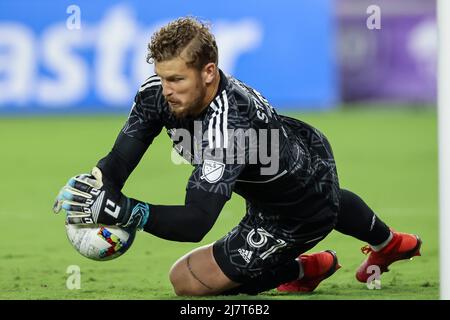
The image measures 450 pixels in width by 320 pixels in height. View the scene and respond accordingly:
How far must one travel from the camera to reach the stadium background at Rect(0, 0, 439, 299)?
12.4 m

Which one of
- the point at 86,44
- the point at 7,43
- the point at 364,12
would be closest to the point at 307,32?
the point at 364,12

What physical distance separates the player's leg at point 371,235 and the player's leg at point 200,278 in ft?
2.93

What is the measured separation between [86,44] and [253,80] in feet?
10.3

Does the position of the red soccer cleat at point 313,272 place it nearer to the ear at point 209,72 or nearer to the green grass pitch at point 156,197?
the green grass pitch at point 156,197

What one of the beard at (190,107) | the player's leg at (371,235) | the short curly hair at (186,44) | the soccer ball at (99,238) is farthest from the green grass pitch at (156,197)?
the short curly hair at (186,44)

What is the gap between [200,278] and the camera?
6.18 m

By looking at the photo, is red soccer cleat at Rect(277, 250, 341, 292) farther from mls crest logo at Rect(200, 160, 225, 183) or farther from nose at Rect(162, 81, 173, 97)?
nose at Rect(162, 81, 173, 97)

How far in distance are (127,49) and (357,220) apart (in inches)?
476

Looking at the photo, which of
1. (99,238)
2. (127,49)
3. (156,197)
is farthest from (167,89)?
(127,49)

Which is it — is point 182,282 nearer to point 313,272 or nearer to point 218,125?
point 313,272

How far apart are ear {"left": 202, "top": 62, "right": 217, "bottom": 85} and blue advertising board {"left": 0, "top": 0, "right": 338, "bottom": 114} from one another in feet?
39.6

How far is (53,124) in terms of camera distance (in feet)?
59.6

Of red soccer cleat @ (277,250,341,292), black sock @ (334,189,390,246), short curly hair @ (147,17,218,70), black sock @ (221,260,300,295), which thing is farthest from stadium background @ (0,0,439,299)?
short curly hair @ (147,17,218,70)

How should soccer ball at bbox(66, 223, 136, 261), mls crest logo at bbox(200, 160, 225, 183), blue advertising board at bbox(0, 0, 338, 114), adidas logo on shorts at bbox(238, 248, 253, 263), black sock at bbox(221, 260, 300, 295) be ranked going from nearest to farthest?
mls crest logo at bbox(200, 160, 225, 183) → soccer ball at bbox(66, 223, 136, 261) → adidas logo on shorts at bbox(238, 248, 253, 263) → black sock at bbox(221, 260, 300, 295) → blue advertising board at bbox(0, 0, 338, 114)
